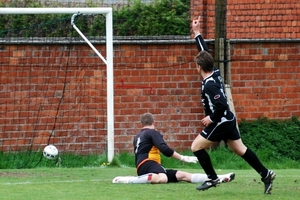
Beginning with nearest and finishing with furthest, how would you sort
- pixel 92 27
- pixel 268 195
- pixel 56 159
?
pixel 268 195 → pixel 56 159 → pixel 92 27

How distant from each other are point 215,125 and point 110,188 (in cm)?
164

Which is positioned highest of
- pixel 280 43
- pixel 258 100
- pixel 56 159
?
pixel 280 43

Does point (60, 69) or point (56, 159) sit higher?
point (60, 69)

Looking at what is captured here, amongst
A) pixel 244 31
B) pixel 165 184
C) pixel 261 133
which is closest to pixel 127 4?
pixel 244 31

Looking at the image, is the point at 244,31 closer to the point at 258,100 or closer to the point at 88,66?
the point at 258,100

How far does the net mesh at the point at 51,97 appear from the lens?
14805 millimetres

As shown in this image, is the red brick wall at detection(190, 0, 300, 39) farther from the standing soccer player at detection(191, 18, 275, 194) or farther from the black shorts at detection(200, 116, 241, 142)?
the black shorts at detection(200, 116, 241, 142)

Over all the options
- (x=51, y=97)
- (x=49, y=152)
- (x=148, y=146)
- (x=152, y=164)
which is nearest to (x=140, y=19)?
(x=51, y=97)

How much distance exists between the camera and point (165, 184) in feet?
35.0

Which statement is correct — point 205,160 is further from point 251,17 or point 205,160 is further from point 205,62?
point 251,17

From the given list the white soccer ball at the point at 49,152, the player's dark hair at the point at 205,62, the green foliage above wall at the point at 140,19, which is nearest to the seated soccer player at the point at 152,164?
the player's dark hair at the point at 205,62

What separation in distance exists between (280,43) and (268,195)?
703 centimetres

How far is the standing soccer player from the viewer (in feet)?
31.2

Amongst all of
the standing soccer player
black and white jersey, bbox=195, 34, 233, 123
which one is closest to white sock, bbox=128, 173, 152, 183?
the standing soccer player
